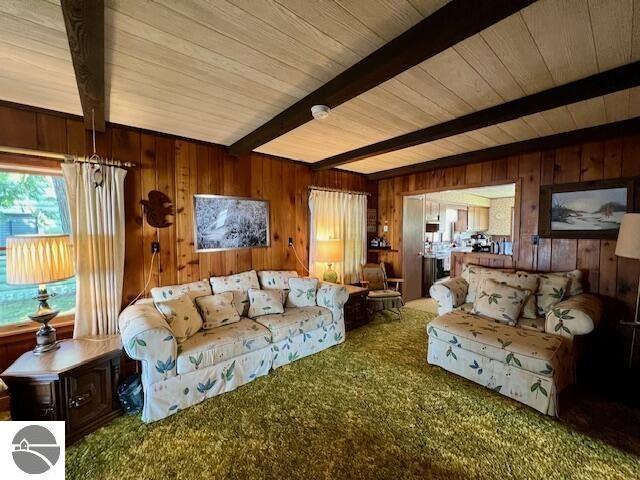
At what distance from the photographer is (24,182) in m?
2.16

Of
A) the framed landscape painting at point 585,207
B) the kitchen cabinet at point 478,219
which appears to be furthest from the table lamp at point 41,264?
the kitchen cabinet at point 478,219

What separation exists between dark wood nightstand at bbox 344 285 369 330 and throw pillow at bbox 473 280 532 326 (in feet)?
4.58

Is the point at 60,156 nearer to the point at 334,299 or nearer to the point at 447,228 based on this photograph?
the point at 334,299

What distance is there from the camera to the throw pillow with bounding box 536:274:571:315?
2629mm

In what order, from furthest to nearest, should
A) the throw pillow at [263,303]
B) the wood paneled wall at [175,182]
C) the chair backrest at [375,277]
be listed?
the chair backrest at [375,277]
the throw pillow at [263,303]
the wood paneled wall at [175,182]

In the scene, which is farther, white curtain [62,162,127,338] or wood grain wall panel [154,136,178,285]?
wood grain wall panel [154,136,178,285]

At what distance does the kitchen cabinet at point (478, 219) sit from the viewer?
7.48 metres

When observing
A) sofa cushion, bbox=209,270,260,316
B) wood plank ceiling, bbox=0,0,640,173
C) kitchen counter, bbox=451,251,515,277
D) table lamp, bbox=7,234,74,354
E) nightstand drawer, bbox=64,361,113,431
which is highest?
wood plank ceiling, bbox=0,0,640,173

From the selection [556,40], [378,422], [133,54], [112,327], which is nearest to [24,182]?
[112,327]

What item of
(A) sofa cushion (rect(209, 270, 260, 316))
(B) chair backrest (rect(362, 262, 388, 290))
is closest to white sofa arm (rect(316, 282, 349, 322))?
(A) sofa cushion (rect(209, 270, 260, 316))

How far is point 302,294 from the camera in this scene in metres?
3.15

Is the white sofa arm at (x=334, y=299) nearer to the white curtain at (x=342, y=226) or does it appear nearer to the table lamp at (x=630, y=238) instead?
the white curtain at (x=342, y=226)

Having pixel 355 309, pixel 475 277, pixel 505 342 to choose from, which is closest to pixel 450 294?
pixel 475 277

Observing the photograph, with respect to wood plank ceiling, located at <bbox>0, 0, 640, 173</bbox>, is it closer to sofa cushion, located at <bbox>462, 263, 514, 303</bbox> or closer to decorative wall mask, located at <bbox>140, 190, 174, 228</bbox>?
decorative wall mask, located at <bbox>140, 190, 174, 228</bbox>
